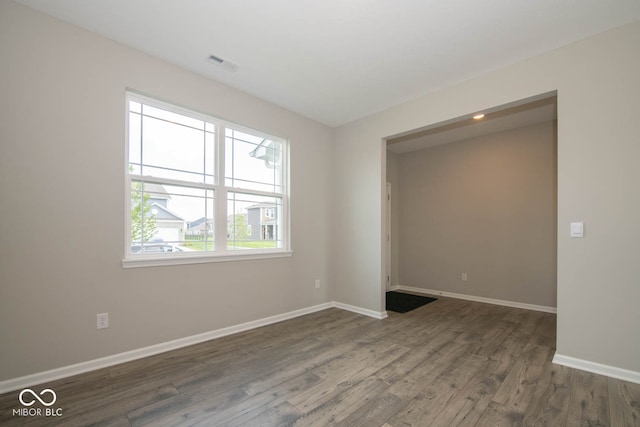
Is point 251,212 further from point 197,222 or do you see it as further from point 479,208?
point 479,208

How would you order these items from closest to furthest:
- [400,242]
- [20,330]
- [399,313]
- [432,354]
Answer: [20,330] → [432,354] → [399,313] → [400,242]

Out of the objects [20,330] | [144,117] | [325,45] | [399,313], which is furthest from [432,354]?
[144,117]

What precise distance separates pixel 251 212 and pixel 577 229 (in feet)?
10.7

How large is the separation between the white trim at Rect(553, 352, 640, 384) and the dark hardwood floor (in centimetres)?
7

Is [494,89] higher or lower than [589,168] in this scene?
higher

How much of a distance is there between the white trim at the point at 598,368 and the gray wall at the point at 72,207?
10.7ft

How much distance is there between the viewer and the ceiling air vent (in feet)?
8.97

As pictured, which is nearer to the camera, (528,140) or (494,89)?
(494,89)

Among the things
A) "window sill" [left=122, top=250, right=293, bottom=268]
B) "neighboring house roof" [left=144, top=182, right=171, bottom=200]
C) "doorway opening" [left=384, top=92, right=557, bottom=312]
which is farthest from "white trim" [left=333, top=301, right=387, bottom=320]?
"neighboring house roof" [left=144, top=182, right=171, bottom=200]

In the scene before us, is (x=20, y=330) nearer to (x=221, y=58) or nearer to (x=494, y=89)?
(x=221, y=58)

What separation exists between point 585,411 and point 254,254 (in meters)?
3.09

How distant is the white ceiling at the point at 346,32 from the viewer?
2.10 m

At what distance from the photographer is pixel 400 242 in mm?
5828

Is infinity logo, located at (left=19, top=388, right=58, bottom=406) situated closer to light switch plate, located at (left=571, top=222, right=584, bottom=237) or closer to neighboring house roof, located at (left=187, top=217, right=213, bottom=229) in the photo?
neighboring house roof, located at (left=187, top=217, right=213, bottom=229)
